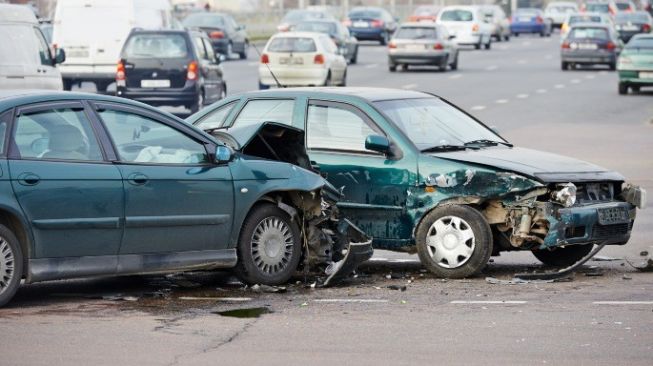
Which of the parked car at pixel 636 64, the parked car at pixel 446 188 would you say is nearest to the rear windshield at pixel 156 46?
the parked car at pixel 636 64

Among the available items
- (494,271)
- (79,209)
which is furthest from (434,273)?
(79,209)

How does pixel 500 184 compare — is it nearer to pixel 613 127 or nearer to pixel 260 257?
pixel 260 257

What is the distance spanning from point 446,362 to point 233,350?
3.90ft

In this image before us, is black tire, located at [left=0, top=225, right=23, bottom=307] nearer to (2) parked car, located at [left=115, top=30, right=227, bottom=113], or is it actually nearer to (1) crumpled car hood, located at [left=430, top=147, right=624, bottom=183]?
(1) crumpled car hood, located at [left=430, top=147, right=624, bottom=183]

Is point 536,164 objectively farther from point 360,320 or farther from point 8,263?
point 8,263

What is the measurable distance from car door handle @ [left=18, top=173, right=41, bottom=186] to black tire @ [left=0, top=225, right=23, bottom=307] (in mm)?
303

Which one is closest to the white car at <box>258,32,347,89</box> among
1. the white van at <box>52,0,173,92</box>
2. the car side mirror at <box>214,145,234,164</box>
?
the white van at <box>52,0,173,92</box>

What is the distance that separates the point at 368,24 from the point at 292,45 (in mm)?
30359

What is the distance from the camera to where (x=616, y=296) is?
1065 cm

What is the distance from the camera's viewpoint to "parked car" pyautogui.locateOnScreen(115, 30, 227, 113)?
3039cm

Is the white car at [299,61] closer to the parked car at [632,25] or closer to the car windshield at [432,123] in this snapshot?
the car windshield at [432,123]

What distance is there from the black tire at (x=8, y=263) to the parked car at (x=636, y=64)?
29436 mm

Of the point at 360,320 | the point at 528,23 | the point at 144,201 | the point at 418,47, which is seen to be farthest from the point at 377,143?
the point at 528,23

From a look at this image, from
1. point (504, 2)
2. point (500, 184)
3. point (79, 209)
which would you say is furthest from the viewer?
point (504, 2)
